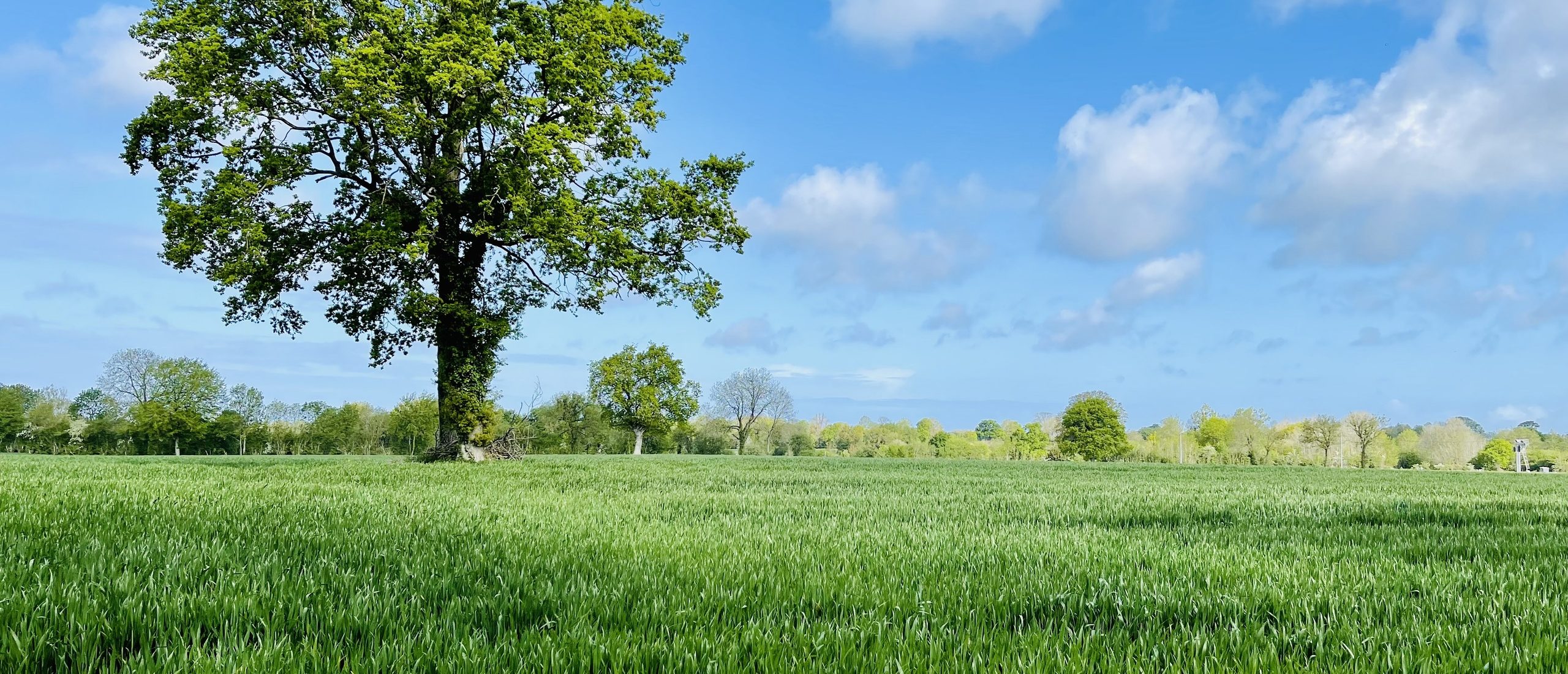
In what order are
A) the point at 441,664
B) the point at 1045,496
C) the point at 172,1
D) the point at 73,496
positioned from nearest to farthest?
the point at 441,664 < the point at 73,496 < the point at 1045,496 < the point at 172,1

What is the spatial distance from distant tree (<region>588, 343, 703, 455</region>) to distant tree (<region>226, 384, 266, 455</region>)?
105 feet

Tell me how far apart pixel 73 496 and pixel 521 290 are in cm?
1551

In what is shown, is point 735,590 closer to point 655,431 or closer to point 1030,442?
point 655,431

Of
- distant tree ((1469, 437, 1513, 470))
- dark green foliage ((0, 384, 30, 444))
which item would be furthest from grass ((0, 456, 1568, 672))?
distant tree ((1469, 437, 1513, 470))

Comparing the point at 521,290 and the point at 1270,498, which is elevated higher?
the point at 521,290

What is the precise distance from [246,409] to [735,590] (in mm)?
84320

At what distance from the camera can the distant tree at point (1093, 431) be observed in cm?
7100

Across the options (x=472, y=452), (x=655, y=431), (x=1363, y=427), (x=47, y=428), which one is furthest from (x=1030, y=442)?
(x=47, y=428)

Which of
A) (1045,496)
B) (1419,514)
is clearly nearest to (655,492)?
Answer: (1045,496)

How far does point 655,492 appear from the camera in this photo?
11500mm

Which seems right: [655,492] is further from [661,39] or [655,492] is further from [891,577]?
[661,39]

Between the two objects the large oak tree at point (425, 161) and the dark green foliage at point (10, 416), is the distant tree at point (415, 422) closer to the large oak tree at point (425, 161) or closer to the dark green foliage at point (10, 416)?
the dark green foliage at point (10, 416)

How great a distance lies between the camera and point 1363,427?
7375 centimetres

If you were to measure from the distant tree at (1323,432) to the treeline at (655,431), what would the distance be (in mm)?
116
